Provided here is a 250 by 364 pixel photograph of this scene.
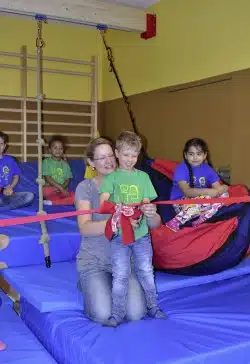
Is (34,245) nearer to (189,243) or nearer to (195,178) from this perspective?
(189,243)

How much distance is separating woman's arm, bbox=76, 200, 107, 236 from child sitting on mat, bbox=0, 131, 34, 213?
5.72 feet

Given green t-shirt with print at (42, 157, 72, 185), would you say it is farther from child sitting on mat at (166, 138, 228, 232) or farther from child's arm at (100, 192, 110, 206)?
child's arm at (100, 192, 110, 206)

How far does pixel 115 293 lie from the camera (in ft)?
6.22

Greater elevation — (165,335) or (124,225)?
(124,225)

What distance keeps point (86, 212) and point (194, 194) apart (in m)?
1.10

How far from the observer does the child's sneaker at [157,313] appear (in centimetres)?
194

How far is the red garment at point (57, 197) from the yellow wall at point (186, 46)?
1.51m

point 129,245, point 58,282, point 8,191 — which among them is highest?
point 8,191

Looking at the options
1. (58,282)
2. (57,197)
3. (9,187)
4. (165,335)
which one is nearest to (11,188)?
(9,187)

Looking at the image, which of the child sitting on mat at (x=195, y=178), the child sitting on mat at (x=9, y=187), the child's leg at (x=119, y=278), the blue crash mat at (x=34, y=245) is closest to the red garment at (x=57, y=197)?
the child sitting on mat at (x=9, y=187)

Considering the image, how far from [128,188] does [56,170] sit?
2.43 m

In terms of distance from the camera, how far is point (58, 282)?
7.61ft

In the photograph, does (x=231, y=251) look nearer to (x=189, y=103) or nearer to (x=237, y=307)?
(x=237, y=307)

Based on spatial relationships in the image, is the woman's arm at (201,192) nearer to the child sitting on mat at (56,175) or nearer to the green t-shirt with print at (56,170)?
the child sitting on mat at (56,175)
